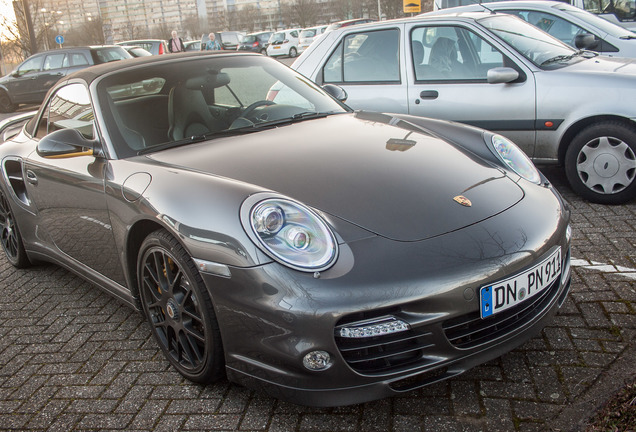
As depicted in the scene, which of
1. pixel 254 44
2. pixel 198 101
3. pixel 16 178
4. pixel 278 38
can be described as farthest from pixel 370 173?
pixel 278 38

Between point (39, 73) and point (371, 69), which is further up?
point (371, 69)

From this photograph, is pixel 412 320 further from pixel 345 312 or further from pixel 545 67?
pixel 545 67

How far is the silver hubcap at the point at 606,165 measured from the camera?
4.44 meters

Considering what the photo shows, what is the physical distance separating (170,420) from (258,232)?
34.8 inches

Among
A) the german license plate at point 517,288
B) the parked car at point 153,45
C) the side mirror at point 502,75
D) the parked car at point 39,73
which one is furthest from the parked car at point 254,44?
the german license plate at point 517,288

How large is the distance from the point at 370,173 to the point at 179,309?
1026 mm

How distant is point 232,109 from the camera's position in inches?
137

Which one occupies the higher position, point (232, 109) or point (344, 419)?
point (232, 109)

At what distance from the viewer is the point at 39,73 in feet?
51.7

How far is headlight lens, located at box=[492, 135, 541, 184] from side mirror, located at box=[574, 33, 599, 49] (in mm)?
3746

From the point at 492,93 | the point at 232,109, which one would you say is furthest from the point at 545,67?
the point at 232,109

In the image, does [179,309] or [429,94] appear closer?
[179,309]

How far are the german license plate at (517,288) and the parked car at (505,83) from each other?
245 centimetres

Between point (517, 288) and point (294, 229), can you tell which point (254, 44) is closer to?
point (294, 229)
